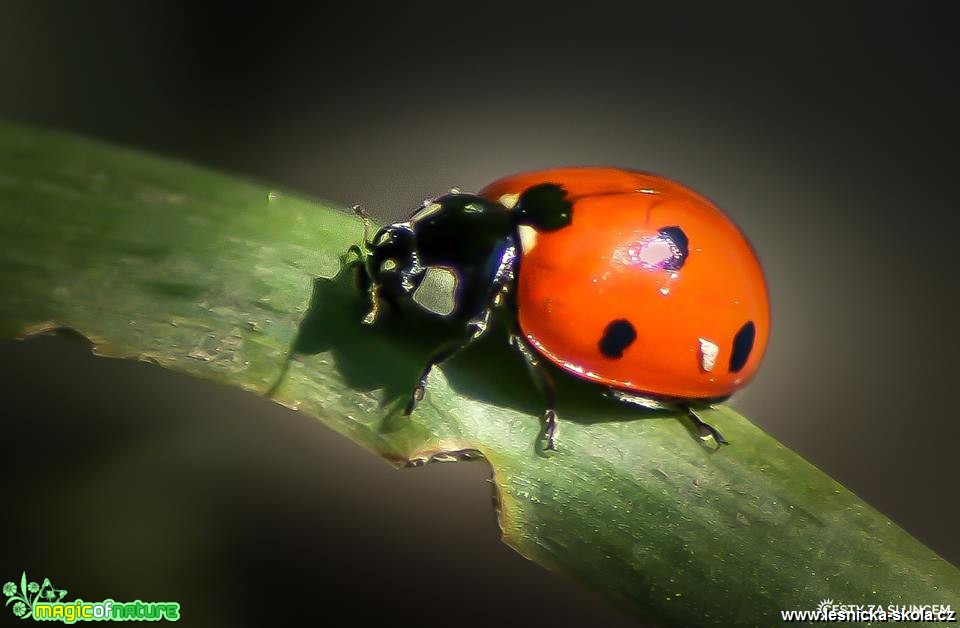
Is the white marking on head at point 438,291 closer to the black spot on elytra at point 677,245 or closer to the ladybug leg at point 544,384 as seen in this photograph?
the ladybug leg at point 544,384

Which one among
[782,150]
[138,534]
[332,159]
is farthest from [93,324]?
[782,150]

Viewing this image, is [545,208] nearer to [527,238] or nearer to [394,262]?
[527,238]

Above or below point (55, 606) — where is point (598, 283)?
above

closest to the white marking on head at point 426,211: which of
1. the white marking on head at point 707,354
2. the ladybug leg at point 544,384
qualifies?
the ladybug leg at point 544,384

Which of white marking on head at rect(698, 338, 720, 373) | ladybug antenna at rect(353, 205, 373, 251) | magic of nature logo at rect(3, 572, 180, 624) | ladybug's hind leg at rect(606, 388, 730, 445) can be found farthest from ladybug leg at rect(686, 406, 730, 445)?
magic of nature logo at rect(3, 572, 180, 624)

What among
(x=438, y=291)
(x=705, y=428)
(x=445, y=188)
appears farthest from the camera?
(x=445, y=188)

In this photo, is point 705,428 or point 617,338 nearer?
point 705,428

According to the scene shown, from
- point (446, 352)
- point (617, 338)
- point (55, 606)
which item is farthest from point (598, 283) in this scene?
point (55, 606)
